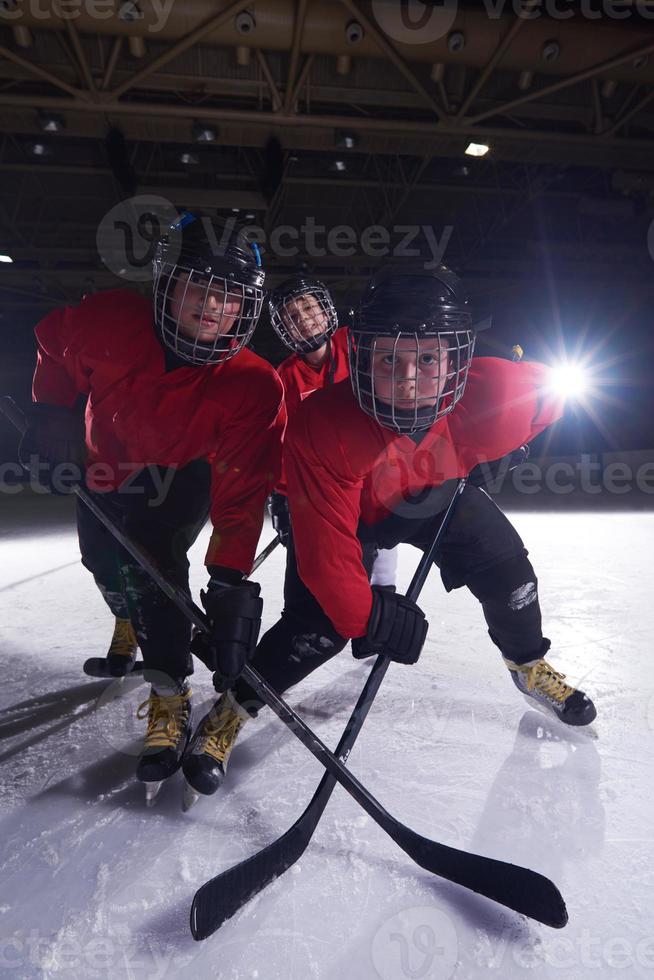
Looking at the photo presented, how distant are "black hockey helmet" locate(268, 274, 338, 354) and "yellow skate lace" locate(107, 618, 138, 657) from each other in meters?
1.16

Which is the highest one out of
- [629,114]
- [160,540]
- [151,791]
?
[629,114]

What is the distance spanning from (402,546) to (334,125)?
151 inches

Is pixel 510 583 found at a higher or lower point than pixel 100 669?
higher

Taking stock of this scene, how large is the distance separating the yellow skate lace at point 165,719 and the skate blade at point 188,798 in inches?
5.6

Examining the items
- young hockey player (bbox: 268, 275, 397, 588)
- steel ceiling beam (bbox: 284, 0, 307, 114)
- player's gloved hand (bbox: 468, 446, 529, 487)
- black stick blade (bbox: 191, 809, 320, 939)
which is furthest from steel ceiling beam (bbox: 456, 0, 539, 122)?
black stick blade (bbox: 191, 809, 320, 939)

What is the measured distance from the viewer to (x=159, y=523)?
1.59 meters

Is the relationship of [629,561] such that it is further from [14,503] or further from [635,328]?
[635,328]

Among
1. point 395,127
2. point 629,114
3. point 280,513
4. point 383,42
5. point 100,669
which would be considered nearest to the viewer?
point 100,669

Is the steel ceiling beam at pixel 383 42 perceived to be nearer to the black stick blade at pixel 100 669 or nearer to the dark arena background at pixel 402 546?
the dark arena background at pixel 402 546

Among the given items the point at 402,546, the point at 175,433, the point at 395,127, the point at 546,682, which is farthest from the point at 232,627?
the point at 395,127

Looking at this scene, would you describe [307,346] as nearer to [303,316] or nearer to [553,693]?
[303,316]

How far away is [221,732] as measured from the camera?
1407 mm

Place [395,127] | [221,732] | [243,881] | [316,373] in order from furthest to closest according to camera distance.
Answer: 1. [395,127]
2. [316,373]
3. [221,732]
4. [243,881]

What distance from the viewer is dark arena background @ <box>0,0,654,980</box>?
3.25ft
